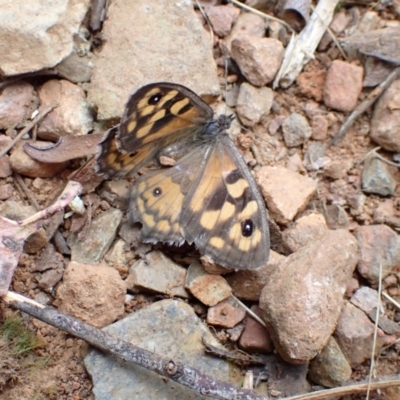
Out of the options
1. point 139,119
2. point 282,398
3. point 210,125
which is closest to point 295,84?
point 210,125

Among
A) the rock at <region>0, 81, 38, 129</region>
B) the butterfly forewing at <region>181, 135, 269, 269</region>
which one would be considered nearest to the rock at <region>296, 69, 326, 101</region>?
the butterfly forewing at <region>181, 135, 269, 269</region>

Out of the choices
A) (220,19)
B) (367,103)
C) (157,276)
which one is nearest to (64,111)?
(157,276)

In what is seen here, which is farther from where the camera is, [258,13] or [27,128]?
[258,13]

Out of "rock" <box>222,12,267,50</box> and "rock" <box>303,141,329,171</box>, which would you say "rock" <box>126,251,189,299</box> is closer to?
"rock" <box>303,141,329,171</box>

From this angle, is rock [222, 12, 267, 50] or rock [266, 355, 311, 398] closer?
rock [266, 355, 311, 398]

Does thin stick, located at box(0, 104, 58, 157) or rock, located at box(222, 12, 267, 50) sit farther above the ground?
rock, located at box(222, 12, 267, 50)

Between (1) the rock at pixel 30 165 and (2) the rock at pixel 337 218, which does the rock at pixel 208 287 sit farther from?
(1) the rock at pixel 30 165

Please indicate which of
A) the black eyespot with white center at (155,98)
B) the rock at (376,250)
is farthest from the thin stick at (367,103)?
the black eyespot with white center at (155,98)

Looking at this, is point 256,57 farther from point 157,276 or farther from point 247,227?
point 157,276
